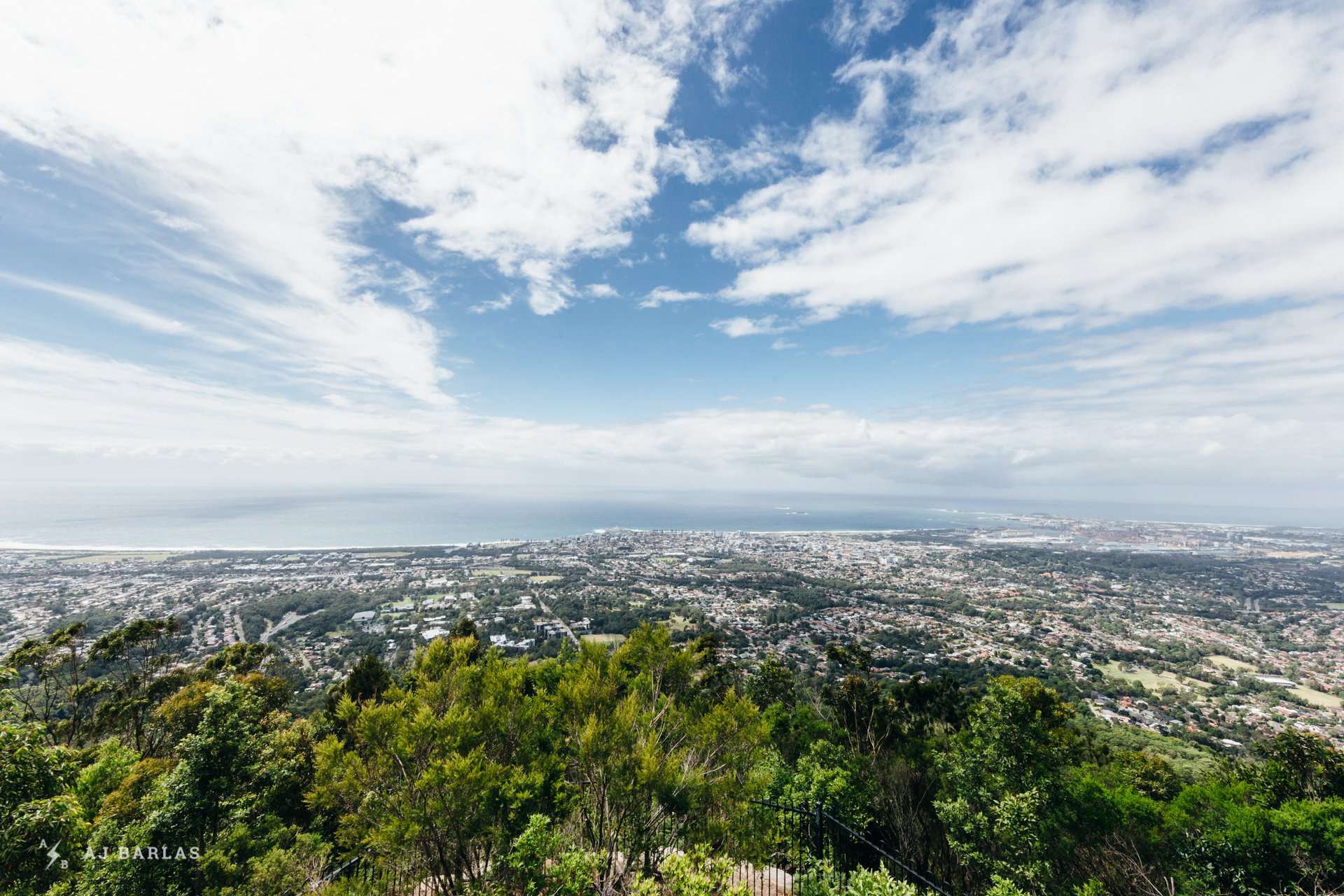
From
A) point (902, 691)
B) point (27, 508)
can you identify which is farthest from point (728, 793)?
point (27, 508)

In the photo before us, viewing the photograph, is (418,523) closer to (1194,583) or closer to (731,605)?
(731,605)

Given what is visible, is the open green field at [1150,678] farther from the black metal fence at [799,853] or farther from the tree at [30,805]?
the tree at [30,805]

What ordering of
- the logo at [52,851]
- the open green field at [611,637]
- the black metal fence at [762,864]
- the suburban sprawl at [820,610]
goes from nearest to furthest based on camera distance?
the logo at [52,851] < the black metal fence at [762,864] < the suburban sprawl at [820,610] < the open green field at [611,637]

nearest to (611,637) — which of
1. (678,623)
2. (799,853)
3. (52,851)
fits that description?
(678,623)

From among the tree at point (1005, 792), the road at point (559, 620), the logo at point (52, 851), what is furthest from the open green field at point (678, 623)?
the logo at point (52, 851)

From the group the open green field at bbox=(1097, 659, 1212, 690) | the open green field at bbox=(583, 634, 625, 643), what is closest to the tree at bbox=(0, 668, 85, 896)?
the open green field at bbox=(583, 634, 625, 643)

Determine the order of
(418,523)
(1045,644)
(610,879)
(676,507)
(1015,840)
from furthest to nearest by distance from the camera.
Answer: (676,507), (418,523), (1045,644), (1015,840), (610,879)
